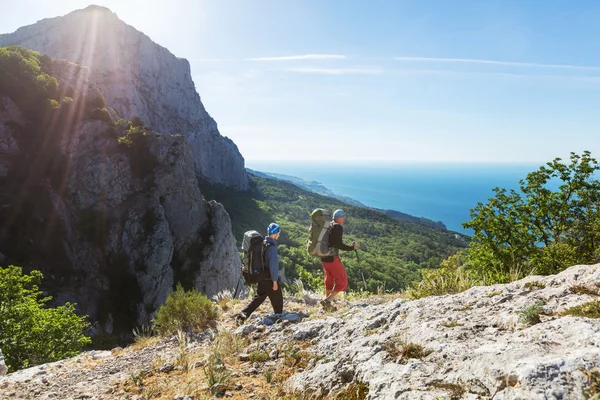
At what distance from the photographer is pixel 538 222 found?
1016 cm

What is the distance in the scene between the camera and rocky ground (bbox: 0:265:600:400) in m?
2.62

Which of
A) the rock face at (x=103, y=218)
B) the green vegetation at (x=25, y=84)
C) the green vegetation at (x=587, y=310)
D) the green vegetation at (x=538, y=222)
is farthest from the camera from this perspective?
the green vegetation at (x=25, y=84)

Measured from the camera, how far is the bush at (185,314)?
7.73 metres

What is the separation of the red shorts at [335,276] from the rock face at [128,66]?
90231 mm

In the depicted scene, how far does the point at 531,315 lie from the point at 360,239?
386 feet

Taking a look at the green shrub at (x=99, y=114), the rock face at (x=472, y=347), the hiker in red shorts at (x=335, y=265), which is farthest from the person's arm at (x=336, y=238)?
the green shrub at (x=99, y=114)

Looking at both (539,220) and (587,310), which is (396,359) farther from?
(539,220)

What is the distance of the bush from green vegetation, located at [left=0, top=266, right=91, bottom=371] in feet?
15.6

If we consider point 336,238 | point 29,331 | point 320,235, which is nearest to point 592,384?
point 336,238

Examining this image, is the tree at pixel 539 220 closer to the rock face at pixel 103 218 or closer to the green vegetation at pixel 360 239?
the rock face at pixel 103 218

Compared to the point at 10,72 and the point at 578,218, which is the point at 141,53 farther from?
the point at 578,218

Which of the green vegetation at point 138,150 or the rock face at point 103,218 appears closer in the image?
the rock face at point 103,218

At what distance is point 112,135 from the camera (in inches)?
1624

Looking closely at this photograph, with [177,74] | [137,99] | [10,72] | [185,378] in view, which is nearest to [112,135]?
[10,72]
